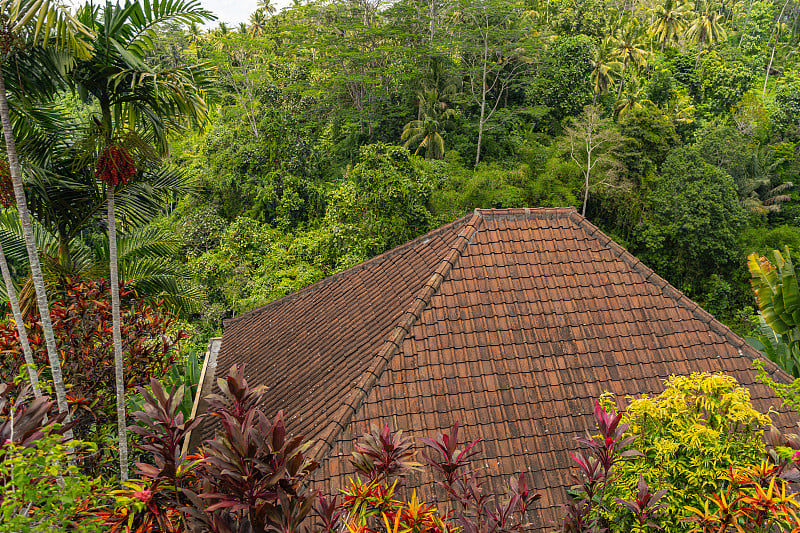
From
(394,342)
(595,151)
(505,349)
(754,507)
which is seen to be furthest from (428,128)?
(754,507)

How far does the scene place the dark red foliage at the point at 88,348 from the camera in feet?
18.3

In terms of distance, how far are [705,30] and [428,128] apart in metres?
36.8

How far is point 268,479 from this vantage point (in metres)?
2.70

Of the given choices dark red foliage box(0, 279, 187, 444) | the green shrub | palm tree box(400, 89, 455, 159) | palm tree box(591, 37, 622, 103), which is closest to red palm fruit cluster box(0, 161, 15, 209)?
dark red foliage box(0, 279, 187, 444)

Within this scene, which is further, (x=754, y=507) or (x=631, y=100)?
(x=631, y=100)

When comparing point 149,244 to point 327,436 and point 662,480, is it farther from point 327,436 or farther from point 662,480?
point 662,480

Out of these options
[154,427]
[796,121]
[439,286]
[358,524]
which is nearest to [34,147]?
[154,427]

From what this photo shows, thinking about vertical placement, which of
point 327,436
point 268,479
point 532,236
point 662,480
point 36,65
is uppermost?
point 36,65

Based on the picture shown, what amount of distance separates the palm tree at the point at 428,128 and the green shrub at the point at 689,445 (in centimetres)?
2542

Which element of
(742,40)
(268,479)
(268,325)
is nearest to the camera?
(268,479)

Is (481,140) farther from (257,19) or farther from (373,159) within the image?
(257,19)

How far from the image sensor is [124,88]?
193 inches

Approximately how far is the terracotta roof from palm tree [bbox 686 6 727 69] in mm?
49199

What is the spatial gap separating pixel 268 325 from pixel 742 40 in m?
63.7
